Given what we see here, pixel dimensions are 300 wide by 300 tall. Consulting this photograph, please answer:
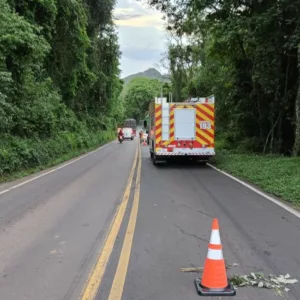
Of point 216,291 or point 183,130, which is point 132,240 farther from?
point 183,130

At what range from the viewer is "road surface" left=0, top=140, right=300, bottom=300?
480 centimetres

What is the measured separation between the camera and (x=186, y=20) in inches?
967

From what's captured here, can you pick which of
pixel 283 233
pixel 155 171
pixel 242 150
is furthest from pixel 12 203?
pixel 242 150

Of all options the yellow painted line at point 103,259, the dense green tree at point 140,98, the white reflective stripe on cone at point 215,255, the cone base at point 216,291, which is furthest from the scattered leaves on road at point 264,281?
the dense green tree at point 140,98

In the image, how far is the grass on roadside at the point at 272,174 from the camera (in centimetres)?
1096

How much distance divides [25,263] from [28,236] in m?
1.48

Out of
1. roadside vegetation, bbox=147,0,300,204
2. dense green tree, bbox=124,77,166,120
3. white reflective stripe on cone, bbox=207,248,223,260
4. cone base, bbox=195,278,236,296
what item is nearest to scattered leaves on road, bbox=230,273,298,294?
cone base, bbox=195,278,236,296

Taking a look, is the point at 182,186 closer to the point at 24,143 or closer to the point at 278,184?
the point at 278,184

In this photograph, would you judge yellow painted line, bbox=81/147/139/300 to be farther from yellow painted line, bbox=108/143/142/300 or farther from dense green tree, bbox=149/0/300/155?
dense green tree, bbox=149/0/300/155

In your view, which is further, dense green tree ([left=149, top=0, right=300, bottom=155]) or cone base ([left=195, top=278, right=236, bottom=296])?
dense green tree ([left=149, top=0, right=300, bottom=155])

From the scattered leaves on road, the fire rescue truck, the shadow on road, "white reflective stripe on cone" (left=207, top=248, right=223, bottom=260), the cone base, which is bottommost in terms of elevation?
the shadow on road

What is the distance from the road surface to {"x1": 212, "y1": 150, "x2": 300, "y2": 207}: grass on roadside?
776 mm

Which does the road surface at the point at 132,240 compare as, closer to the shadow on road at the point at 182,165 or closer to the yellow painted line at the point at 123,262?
the yellow painted line at the point at 123,262

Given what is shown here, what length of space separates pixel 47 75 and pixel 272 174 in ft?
65.9
